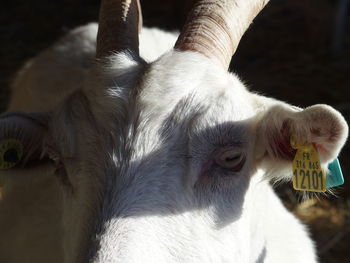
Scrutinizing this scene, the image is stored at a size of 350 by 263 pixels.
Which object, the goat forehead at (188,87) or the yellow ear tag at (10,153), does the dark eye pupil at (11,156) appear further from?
the goat forehead at (188,87)

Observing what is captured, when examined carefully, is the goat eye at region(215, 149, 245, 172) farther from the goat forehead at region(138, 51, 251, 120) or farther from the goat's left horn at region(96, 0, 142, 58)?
the goat's left horn at region(96, 0, 142, 58)

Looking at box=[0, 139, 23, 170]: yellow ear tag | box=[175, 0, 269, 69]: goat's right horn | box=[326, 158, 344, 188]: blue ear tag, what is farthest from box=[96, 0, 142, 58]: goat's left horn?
box=[326, 158, 344, 188]: blue ear tag

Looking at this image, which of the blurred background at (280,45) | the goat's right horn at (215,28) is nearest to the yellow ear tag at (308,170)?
the goat's right horn at (215,28)

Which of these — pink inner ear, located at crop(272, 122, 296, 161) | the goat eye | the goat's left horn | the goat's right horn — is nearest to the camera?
the goat eye

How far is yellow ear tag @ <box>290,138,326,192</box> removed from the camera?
3004 mm

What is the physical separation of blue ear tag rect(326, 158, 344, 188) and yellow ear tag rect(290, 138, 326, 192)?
14 cm

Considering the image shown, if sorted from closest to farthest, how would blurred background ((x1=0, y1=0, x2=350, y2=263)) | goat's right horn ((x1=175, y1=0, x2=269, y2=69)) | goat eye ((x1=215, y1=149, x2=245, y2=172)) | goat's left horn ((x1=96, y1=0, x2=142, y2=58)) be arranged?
goat eye ((x1=215, y1=149, x2=245, y2=172))
goat's right horn ((x1=175, y1=0, x2=269, y2=69))
goat's left horn ((x1=96, y1=0, x2=142, y2=58))
blurred background ((x1=0, y1=0, x2=350, y2=263))

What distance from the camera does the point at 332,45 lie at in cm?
905

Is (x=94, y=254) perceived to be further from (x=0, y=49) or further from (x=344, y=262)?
(x=0, y=49)

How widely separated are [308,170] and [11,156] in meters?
1.68

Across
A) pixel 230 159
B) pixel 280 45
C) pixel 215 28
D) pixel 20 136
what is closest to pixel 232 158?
pixel 230 159

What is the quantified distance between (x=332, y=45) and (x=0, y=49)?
497 centimetres

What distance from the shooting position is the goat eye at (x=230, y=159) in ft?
9.78

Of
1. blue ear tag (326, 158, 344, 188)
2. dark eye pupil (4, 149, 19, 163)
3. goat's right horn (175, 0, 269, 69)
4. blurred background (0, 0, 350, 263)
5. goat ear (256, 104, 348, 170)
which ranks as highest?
goat's right horn (175, 0, 269, 69)
